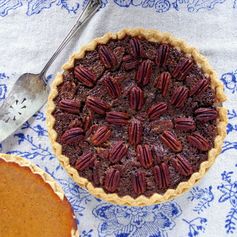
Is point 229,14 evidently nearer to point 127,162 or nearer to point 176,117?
point 176,117

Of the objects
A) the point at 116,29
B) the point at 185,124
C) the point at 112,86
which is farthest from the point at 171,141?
the point at 116,29

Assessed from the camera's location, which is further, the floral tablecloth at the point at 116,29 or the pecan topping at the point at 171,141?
the floral tablecloth at the point at 116,29

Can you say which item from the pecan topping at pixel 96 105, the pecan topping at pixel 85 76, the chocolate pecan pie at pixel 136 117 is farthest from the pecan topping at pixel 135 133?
the pecan topping at pixel 85 76

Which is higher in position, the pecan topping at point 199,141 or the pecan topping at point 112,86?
the pecan topping at point 112,86

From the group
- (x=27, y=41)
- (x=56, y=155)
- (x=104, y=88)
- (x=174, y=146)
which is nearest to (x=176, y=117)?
(x=174, y=146)

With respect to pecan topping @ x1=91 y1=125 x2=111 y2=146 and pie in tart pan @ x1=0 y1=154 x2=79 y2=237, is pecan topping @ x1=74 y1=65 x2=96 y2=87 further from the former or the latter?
pie in tart pan @ x1=0 y1=154 x2=79 y2=237

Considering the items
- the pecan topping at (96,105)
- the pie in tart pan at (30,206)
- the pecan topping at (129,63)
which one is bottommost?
the pie in tart pan at (30,206)

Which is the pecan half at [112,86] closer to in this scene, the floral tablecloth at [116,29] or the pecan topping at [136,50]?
the pecan topping at [136,50]
